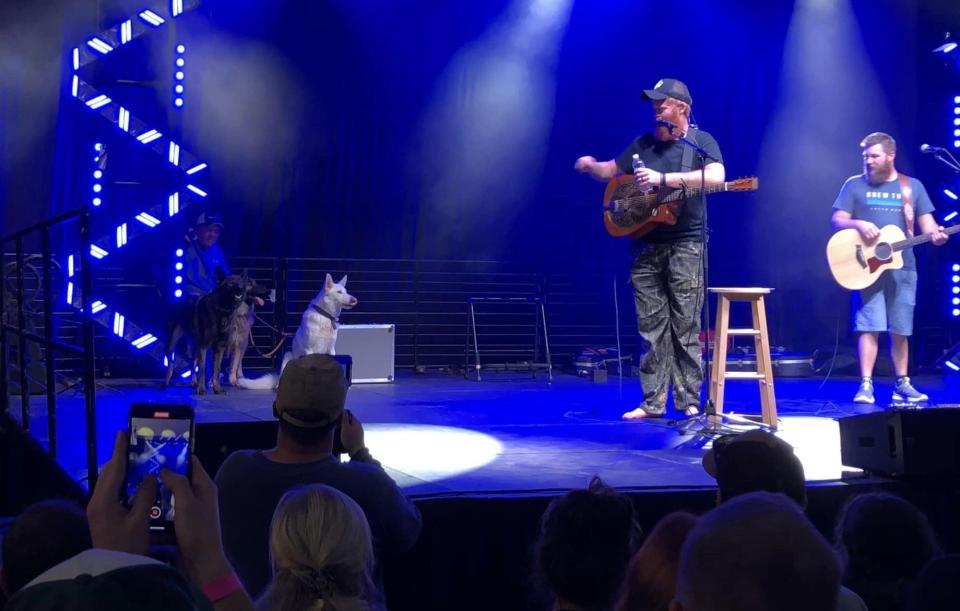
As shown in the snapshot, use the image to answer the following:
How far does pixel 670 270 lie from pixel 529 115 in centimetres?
585

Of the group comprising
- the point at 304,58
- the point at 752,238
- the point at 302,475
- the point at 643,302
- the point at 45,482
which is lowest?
the point at 45,482

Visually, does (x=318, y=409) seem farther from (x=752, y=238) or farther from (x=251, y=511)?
(x=752, y=238)

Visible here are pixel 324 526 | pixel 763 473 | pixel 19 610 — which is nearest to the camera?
pixel 19 610

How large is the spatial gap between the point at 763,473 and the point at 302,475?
1.33 m

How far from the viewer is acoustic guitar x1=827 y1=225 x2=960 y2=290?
8.71 meters

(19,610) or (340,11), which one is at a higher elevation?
(340,11)

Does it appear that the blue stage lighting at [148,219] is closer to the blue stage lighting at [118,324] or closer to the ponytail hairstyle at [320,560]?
the blue stage lighting at [118,324]

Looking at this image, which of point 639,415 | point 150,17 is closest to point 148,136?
point 150,17

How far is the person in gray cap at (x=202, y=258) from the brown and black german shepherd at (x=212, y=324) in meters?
0.36

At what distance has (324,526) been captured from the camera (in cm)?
217

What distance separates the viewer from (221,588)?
5.45 feet

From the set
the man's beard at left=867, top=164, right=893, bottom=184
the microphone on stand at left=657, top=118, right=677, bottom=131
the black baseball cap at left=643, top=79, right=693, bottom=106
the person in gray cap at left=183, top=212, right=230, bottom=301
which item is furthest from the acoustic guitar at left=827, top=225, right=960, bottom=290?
the person in gray cap at left=183, top=212, right=230, bottom=301

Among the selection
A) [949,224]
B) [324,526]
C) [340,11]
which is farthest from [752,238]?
[324,526]

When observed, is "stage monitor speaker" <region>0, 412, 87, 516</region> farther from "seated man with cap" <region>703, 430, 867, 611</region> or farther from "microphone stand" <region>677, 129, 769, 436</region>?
"microphone stand" <region>677, 129, 769, 436</region>
